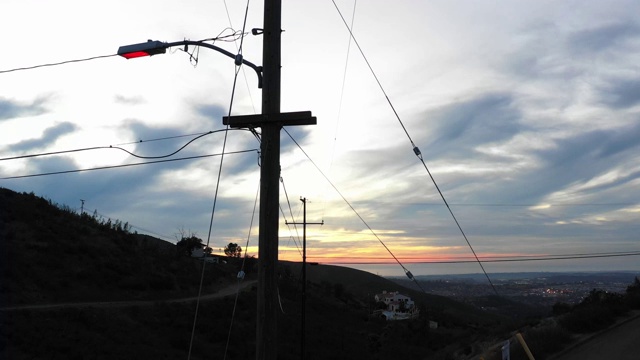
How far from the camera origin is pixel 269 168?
29.7 feet

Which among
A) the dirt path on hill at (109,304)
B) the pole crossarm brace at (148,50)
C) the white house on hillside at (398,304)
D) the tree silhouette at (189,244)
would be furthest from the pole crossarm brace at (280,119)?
the white house on hillside at (398,304)

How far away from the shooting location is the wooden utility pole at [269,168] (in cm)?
868

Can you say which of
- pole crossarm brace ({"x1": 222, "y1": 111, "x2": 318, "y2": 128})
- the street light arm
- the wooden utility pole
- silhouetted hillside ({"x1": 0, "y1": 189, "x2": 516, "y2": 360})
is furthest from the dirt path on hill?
pole crossarm brace ({"x1": 222, "y1": 111, "x2": 318, "y2": 128})

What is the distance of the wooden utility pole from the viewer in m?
8.68

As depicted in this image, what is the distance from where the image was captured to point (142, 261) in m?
61.1

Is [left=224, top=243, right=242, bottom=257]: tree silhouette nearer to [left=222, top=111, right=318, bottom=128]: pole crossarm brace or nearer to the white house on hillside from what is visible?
the white house on hillside

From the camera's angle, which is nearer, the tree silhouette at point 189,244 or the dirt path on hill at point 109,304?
the dirt path on hill at point 109,304

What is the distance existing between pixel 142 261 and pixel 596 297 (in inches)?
2020

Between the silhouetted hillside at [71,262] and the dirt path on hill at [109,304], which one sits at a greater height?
the silhouetted hillside at [71,262]

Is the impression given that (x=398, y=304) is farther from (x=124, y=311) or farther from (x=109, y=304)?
(x=124, y=311)

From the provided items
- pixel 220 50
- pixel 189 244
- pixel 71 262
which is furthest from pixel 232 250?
pixel 220 50

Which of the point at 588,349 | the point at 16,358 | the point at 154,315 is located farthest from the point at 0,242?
the point at 588,349

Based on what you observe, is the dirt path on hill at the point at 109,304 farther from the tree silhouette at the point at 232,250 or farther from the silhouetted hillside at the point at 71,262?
the tree silhouette at the point at 232,250

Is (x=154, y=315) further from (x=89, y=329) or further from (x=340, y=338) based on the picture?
(x=340, y=338)
